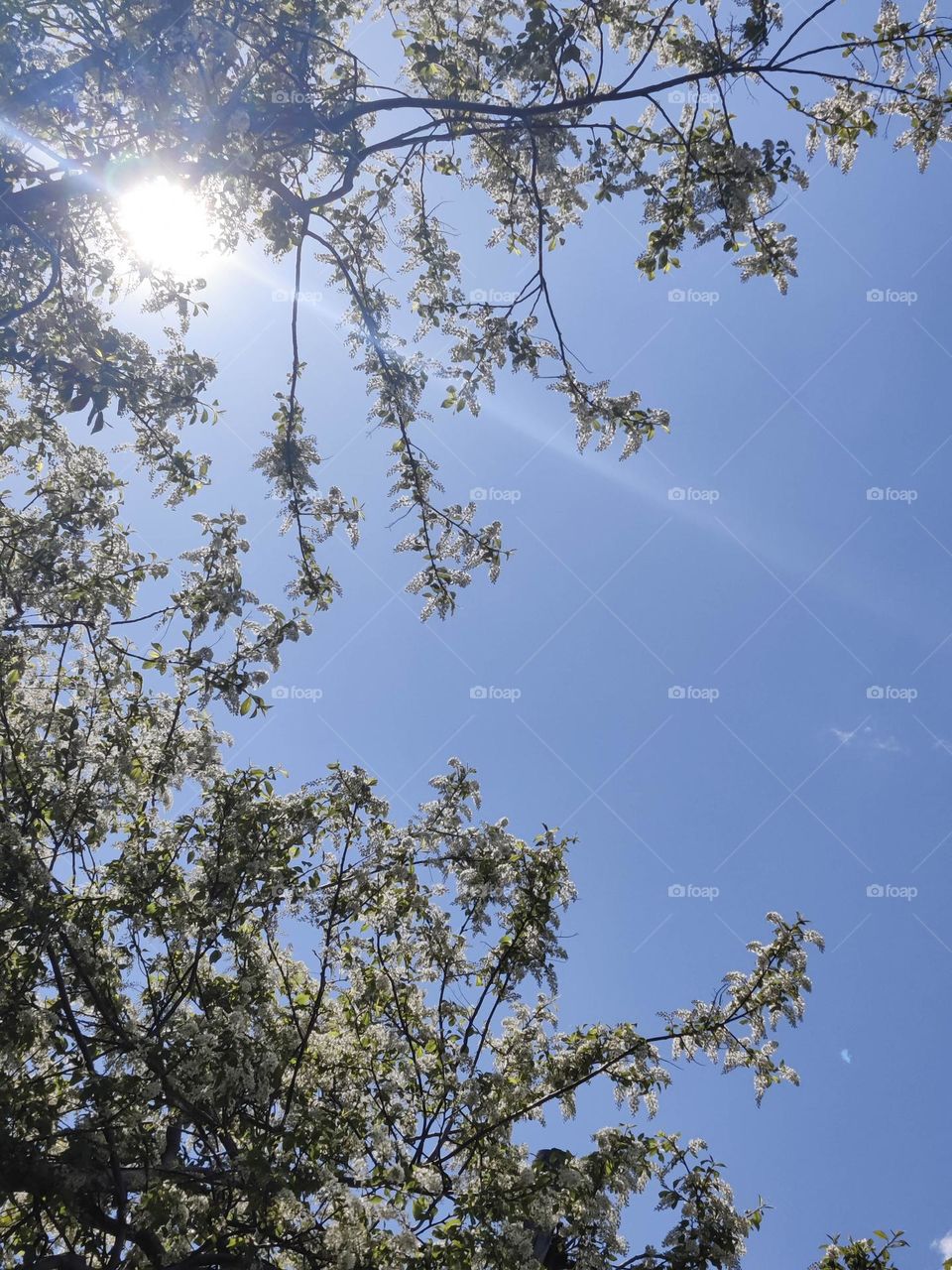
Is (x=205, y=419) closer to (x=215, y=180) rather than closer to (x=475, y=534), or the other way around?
(x=215, y=180)

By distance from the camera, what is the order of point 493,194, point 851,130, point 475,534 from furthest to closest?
point 493,194 → point 475,534 → point 851,130

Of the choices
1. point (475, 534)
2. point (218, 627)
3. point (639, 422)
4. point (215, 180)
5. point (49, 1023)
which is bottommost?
point (49, 1023)

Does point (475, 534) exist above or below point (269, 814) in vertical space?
above

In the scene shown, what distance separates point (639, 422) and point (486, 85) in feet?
8.77

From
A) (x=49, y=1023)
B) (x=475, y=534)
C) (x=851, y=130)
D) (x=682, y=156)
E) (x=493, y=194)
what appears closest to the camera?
(x=49, y=1023)

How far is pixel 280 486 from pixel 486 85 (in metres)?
3.23

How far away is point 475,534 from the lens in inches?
230

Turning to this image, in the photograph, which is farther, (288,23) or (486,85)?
(486,85)

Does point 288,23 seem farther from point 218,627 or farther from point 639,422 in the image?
point 218,627

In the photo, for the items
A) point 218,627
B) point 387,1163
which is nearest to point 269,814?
point 218,627

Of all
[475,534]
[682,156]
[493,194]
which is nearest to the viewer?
[682,156]

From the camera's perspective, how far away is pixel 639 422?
5.59 meters

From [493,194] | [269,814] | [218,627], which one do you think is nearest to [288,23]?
[493,194]

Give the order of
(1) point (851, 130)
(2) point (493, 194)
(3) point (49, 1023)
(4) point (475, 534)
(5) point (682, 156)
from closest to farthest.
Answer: (3) point (49, 1023) < (1) point (851, 130) < (5) point (682, 156) < (4) point (475, 534) < (2) point (493, 194)
